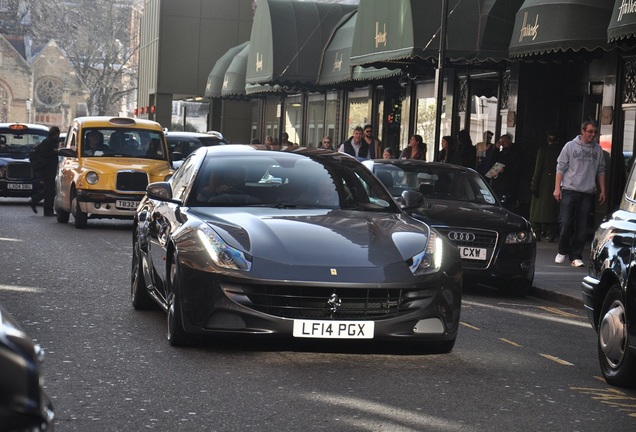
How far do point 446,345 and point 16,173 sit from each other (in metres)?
21.6

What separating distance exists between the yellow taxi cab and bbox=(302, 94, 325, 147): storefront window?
19.0 m

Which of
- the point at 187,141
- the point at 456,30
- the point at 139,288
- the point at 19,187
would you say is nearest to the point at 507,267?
the point at 139,288

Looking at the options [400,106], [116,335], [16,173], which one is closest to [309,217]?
[116,335]

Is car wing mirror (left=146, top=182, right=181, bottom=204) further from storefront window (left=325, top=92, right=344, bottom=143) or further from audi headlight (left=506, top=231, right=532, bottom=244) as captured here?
storefront window (left=325, top=92, right=344, bottom=143)

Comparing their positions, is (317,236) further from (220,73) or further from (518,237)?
(220,73)

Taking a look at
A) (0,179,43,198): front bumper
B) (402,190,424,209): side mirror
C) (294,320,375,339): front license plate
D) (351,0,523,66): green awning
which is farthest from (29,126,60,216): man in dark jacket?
(294,320,375,339): front license plate

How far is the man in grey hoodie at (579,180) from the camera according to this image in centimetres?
1711

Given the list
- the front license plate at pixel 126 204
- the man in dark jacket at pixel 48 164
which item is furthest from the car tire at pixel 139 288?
the man in dark jacket at pixel 48 164

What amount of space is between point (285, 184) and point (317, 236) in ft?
4.09

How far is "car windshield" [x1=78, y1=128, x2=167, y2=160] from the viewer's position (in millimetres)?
22781

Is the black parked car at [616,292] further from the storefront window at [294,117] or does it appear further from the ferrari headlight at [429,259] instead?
the storefront window at [294,117]

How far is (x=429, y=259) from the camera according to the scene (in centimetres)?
844

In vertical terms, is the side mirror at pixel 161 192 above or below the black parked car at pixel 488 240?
above

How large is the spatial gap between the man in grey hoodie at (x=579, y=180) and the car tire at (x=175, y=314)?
9.22 m
